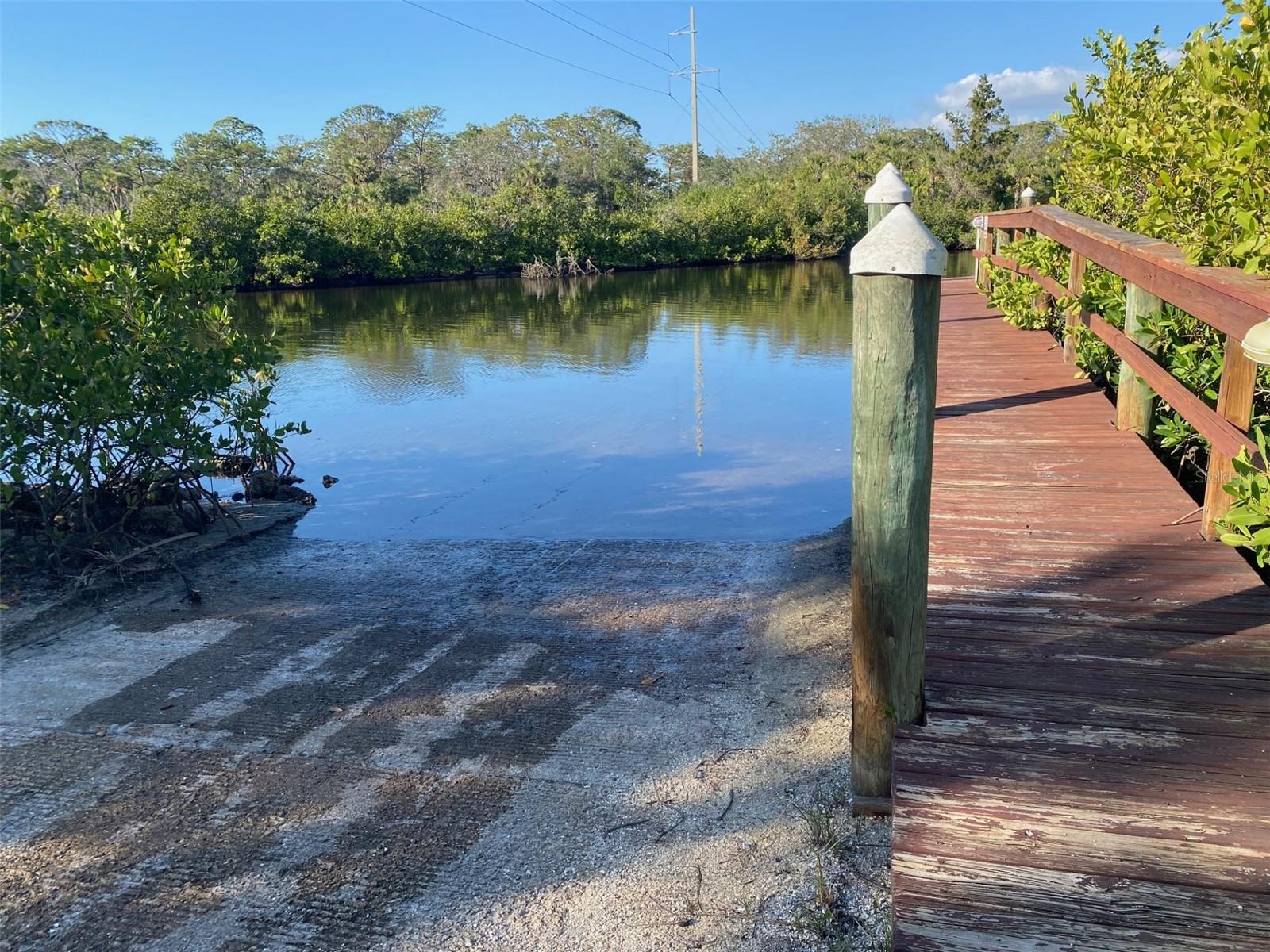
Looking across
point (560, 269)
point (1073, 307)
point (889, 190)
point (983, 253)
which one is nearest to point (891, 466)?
point (889, 190)

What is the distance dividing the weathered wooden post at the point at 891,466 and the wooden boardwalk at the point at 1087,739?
167mm

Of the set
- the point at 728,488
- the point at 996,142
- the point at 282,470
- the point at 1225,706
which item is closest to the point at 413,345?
the point at 282,470

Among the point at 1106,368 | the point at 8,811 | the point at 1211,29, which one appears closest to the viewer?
the point at 8,811

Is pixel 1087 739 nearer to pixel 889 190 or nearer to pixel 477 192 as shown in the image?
pixel 889 190

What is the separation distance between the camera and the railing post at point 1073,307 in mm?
6547

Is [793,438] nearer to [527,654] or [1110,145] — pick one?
[1110,145]

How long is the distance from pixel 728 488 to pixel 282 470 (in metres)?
4.58

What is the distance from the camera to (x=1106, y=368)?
21.4 feet

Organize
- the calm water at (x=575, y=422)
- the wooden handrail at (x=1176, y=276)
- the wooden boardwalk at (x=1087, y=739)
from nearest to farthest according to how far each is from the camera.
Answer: the wooden boardwalk at (x=1087, y=739), the wooden handrail at (x=1176, y=276), the calm water at (x=575, y=422)

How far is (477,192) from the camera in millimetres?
56438

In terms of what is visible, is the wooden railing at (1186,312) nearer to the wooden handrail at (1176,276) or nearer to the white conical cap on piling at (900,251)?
the wooden handrail at (1176,276)

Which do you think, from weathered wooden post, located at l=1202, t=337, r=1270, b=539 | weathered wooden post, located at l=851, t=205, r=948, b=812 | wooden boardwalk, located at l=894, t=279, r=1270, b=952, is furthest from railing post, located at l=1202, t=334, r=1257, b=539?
weathered wooden post, located at l=851, t=205, r=948, b=812

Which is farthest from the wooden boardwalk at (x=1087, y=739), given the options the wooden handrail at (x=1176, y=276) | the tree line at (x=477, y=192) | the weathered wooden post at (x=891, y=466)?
the tree line at (x=477, y=192)

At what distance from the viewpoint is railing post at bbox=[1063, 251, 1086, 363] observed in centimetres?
655
